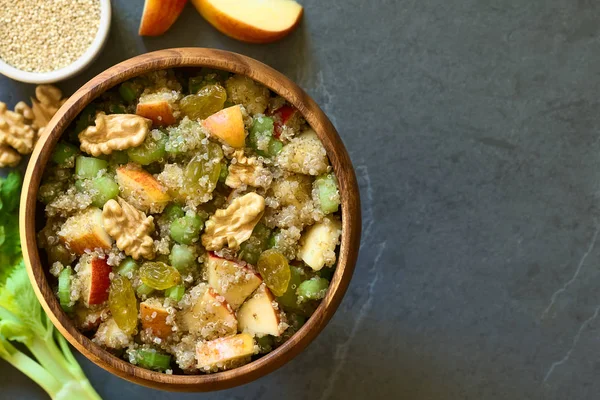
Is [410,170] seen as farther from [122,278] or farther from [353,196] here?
[122,278]

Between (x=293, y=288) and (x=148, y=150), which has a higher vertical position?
(x=148, y=150)

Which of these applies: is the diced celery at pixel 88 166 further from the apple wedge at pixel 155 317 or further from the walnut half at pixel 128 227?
the apple wedge at pixel 155 317

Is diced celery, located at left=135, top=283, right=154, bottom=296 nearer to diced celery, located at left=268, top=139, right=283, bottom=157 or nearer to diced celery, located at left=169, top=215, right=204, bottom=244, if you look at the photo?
diced celery, located at left=169, top=215, right=204, bottom=244

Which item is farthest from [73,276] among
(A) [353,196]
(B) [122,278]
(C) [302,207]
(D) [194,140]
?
(A) [353,196]

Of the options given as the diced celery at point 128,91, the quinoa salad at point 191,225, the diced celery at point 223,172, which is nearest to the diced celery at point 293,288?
the quinoa salad at point 191,225

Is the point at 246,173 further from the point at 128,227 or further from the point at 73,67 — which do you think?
the point at 73,67

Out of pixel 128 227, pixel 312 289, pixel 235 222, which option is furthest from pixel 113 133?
pixel 312 289

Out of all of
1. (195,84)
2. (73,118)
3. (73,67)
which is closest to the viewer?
(73,118)
